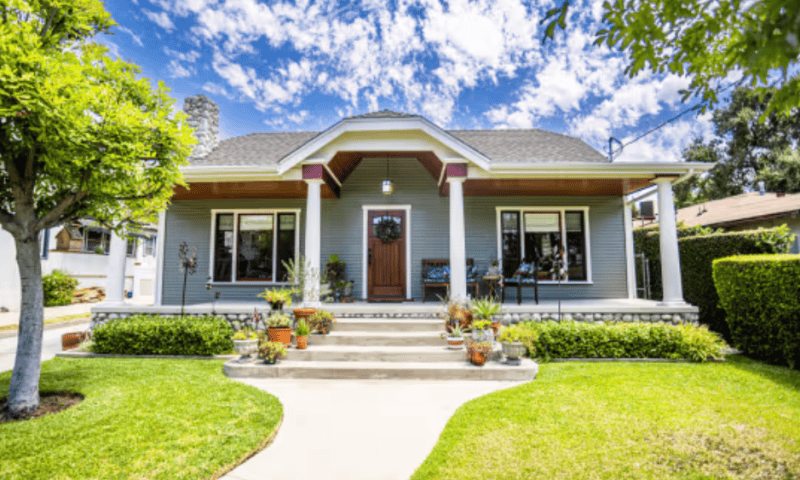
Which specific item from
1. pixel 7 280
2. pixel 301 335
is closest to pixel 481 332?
pixel 301 335

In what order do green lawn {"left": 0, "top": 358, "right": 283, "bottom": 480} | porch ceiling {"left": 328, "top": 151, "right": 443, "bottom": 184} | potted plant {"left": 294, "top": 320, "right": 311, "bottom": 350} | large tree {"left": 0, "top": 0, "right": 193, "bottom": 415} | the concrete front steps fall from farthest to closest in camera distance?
porch ceiling {"left": 328, "top": 151, "right": 443, "bottom": 184} < potted plant {"left": 294, "top": 320, "right": 311, "bottom": 350} < the concrete front steps < large tree {"left": 0, "top": 0, "right": 193, "bottom": 415} < green lawn {"left": 0, "top": 358, "right": 283, "bottom": 480}

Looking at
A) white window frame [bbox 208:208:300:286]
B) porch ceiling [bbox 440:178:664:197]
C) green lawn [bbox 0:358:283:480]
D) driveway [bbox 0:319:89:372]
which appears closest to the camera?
green lawn [bbox 0:358:283:480]

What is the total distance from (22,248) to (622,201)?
10.4m

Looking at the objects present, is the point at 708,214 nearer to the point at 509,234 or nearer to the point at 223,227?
the point at 509,234

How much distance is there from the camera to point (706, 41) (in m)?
2.31

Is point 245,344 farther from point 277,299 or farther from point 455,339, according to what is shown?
point 455,339

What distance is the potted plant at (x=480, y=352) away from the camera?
5340 mm

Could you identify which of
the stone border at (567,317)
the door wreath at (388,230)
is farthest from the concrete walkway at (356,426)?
the door wreath at (388,230)

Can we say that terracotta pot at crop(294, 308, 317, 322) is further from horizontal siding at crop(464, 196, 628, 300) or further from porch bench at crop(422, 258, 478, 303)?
horizontal siding at crop(464, 196, 628, 300)

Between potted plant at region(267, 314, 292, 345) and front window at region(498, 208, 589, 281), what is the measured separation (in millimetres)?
5256

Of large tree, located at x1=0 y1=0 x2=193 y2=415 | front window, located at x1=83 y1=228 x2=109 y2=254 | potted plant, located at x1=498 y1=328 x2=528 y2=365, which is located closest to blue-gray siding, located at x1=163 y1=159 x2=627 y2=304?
potted plant, located at x1=498 y1=328 x2=528 y2=365

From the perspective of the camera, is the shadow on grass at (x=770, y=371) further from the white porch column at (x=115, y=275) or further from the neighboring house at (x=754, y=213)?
the white porch column at (x=115, y=275)

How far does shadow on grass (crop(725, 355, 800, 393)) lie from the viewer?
4738 millimetres

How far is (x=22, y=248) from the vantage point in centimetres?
403
